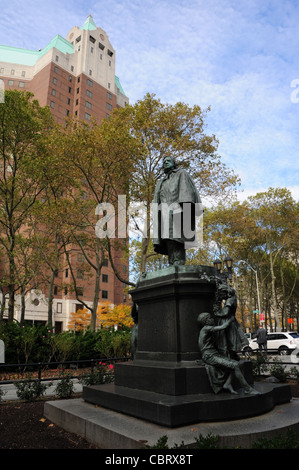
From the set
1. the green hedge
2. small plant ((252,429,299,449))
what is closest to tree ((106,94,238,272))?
the green hedge

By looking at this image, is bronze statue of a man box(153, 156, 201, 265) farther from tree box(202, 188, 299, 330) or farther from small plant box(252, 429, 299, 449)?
tree box(202, 188, 299, 330)

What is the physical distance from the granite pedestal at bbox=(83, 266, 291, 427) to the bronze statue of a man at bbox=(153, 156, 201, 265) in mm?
677

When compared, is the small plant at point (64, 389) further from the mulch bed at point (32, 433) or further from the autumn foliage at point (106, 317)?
the autumn foliage at point (106, 317)

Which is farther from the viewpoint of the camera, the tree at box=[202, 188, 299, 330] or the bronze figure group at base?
the tree at box=[202, 188, 299, 330]

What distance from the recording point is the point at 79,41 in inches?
2667

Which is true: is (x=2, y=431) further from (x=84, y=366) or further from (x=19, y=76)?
(x=19, y=76)

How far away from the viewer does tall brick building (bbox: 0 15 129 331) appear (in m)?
61.9

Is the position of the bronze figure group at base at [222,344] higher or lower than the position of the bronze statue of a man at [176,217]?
lower

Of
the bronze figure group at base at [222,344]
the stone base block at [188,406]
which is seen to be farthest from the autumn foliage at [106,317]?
the stone base block at [188,406]

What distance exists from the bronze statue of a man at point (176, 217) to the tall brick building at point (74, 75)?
50982mm

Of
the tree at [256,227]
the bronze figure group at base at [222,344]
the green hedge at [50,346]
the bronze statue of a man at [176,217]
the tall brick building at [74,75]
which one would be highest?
the tall brick building at [74,75]

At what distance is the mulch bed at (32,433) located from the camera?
182 inches

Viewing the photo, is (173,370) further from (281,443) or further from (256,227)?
(256,227)
